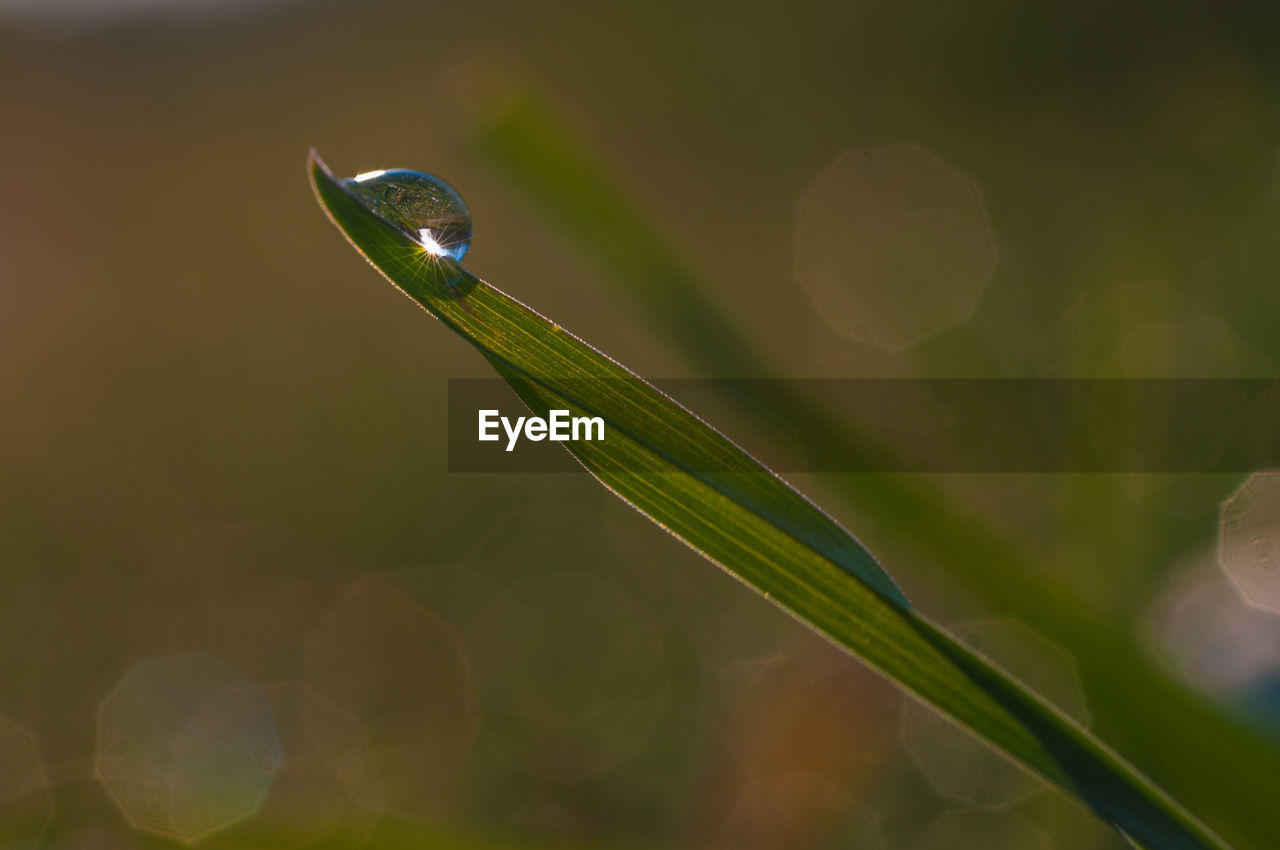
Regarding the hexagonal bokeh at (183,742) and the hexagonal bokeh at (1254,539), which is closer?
the hexagonal bokeh at (1254,539)

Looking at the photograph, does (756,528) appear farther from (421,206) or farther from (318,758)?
(318,758)

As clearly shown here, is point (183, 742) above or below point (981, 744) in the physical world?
below

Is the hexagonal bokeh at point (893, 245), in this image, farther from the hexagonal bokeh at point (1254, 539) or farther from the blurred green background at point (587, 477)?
the hexagonal bokeh at point (1254, 539)

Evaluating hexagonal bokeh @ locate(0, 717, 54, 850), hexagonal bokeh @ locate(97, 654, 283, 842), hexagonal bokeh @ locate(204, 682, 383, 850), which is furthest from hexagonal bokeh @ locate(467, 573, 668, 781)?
hexagonal bokeh @ locate(0, 717, 54, 850)

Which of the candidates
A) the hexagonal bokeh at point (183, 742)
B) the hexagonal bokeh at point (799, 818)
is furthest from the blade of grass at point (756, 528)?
the hexagonal bokeh at point (183, 742)

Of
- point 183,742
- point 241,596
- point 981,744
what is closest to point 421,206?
point 981,744

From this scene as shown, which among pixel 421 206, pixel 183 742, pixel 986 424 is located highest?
pixel 421 206

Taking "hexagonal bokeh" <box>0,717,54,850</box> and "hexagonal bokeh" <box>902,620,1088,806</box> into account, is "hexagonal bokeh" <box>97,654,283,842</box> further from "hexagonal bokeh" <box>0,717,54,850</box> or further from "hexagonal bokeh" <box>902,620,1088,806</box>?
"hexagonal bokeh" <box>902,620,1088,806</box>
